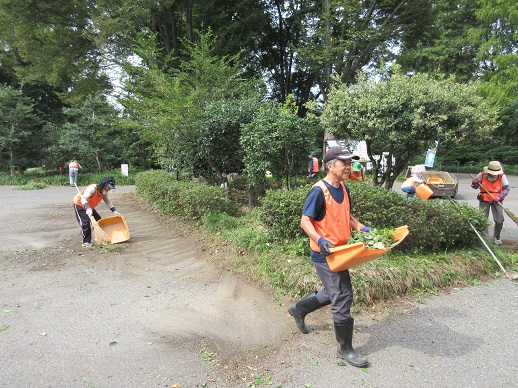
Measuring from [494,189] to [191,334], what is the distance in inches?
254

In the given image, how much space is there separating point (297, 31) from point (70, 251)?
75.6ft

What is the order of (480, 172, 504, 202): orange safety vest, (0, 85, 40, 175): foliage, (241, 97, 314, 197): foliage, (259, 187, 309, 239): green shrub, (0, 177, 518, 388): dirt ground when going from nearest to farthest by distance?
1. (0, 177, 518, 388): dirt ground
2. (259, 187, 309, 239): green shrub
3. (480, 172, 504, 202): orange safety vest
4. (241, 97, 314, 197): foliage
5. (0, 85, 40, 175): foliage

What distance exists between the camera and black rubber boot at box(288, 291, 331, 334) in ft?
11.1

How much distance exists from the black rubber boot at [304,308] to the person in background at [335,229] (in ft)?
0.79

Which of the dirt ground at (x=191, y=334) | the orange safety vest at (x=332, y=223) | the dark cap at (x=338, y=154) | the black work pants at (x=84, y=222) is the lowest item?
the dirt ground at (x=191, y=334)

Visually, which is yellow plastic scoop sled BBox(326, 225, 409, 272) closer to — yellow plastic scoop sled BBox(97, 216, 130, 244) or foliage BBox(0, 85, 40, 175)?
yellow plastic scoop sled BBox(97, 216, 130, 244)

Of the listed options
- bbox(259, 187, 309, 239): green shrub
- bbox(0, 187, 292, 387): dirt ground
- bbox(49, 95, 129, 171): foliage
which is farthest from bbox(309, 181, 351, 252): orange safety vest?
bbox(49, 95, 129, 171): foliage

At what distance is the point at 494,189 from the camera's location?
6.89 metres

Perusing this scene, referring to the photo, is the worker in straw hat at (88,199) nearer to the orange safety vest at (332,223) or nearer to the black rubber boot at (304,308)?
the black rubber boot at (304,308)

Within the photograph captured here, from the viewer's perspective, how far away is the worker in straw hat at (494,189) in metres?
6.70

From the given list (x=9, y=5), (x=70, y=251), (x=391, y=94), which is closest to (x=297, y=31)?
(x=9, y=5)

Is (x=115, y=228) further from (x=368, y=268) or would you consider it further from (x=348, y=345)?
(x=348, y=345)

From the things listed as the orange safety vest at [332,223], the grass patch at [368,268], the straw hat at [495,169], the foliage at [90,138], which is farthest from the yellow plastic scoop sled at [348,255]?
the foliage at [90,138]

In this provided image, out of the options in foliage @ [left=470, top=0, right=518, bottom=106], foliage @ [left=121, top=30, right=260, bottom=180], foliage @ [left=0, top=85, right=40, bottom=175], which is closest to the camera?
foliage @ [left=121, top=30, right=260, bottom=180]
